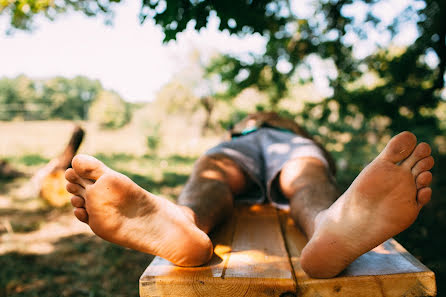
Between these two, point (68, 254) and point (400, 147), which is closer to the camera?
point (400, 147)

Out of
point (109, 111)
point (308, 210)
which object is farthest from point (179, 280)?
point (109, 111)

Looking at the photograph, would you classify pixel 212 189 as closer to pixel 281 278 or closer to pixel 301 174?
pixel 301 174

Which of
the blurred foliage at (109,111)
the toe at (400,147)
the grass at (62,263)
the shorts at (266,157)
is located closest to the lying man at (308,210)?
the toe at (400,147)

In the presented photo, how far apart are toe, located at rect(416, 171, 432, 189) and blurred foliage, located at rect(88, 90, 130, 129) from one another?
4672cm

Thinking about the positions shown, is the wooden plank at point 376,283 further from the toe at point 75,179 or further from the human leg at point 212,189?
the toe at point 75,179

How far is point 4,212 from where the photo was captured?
3199mm

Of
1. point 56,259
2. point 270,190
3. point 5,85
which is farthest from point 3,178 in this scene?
point 5,85

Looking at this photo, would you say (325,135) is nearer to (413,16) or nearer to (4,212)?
(413,16)

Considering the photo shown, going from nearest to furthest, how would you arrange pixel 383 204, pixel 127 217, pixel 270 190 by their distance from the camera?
1. pixel 383 204
2. pixel 127 217
3. pixel 270 190

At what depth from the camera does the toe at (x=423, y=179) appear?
825 millimetres

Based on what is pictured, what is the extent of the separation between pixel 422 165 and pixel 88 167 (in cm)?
94

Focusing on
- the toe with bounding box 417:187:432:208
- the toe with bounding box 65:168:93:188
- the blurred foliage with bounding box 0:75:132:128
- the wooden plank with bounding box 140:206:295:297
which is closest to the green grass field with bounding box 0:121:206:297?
the wooden plank with bounding box 140:206:295:297

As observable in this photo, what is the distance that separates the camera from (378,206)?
2.85ft

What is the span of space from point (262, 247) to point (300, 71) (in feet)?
13.6
